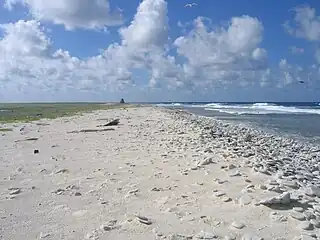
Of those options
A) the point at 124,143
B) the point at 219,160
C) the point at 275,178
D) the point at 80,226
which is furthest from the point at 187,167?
the point at 124,143

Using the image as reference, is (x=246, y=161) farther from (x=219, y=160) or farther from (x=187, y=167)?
(x=187, y=167)

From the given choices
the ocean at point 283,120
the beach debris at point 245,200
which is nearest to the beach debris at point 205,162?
the beach debris at point 245,200

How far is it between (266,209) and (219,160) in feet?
16.0

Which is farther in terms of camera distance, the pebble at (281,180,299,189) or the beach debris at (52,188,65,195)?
the pebble at (281,180,299,189)

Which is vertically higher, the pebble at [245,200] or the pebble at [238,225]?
the pebble at [245,200]

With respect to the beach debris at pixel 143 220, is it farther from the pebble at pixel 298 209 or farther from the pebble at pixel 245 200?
the pebble at pixel 298 209

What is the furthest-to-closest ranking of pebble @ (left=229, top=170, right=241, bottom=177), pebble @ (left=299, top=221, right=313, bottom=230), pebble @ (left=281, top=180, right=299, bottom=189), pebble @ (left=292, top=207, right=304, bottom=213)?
1. pebble @ (left=229, top=170, right=241, bottom=177)
2. pebble @ (left=281, top=180, right=299, bottom=189)
3. pebble @ (left=292, top=207, right=304, bottom=213)
4. pebble @ (left=299, top=221, right=313, bottom=230)

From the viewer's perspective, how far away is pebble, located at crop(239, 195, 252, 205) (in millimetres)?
6383

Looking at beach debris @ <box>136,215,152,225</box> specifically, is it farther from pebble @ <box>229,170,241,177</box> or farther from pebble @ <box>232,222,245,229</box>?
pebble @ <box>229,170,241,177</box>

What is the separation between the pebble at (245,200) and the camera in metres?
Answer: 6.38

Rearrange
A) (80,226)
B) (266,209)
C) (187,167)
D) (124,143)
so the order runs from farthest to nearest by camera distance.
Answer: (124,143), (187,167), (266,209), (80,226)

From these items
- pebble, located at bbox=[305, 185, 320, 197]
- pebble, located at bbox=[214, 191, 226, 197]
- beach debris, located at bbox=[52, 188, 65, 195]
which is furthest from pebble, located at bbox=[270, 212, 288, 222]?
beach debris, located at bbox=[52, 188, 65, 195]

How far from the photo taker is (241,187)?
298 inches

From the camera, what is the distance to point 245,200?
6.48m
